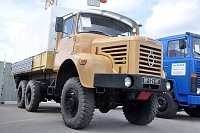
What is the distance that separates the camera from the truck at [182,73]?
23.7 feet

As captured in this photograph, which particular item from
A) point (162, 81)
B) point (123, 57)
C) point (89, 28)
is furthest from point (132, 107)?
point (89, 28)

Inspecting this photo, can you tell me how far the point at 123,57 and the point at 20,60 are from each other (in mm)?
6562

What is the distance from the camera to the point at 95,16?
6027 millimetres

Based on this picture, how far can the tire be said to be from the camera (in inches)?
220

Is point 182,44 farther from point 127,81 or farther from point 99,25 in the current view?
point 127,81

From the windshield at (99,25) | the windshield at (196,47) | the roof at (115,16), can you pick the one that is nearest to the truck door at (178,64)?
the windshield at (196,47)

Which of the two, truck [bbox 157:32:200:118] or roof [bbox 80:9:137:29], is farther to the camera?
truck [bbox 157:32:200:118]

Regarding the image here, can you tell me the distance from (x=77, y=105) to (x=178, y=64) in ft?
14.2

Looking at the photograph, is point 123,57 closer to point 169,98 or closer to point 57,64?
point 57,64

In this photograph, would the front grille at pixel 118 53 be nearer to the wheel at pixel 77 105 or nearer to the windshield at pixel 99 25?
the wheel at pixel 77 105

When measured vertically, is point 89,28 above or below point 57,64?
above

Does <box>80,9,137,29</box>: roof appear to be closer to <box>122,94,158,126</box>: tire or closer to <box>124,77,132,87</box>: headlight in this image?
<box>122,94,158,126</box>: tire

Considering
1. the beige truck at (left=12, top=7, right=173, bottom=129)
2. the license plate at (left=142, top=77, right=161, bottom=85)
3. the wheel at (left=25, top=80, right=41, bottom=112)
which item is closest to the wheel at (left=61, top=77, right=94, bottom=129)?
the beige truck at (left=12, top=7, right=173, bottom=129)

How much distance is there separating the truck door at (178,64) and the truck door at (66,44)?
3.80 meters
